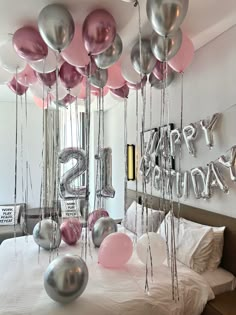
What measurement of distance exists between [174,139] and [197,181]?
0.47 meters

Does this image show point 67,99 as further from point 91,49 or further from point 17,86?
point 91,49

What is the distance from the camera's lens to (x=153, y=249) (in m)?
1.76

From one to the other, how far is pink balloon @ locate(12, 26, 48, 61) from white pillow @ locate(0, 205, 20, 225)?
9.21 feet

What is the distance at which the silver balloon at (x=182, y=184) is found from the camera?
2.33 m

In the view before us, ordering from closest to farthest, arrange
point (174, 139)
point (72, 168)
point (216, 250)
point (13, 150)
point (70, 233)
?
1. point (216, 250)
2. point (70, 233)
3. point (174, 139)
4. point (72, 168)
5. point (13, 150)

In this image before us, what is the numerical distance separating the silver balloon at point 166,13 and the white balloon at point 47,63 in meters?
0.92

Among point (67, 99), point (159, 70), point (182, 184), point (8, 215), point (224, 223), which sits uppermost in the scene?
point (159, 70)

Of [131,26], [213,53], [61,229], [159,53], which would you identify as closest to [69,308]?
[61,229]

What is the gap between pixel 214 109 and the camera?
2.08 meters

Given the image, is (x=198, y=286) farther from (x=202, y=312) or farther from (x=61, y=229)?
(x=61, y=229)

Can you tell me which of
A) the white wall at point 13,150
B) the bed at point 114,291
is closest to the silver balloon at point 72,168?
the bed at point 114,291

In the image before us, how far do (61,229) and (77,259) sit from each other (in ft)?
3.01

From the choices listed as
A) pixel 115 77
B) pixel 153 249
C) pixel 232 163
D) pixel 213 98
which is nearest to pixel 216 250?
pixel 153 249

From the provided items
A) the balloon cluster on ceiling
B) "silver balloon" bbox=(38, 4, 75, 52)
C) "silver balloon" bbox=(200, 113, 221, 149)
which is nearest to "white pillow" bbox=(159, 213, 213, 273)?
"silver balloon" bbox=(200, 113, 221, 149)
